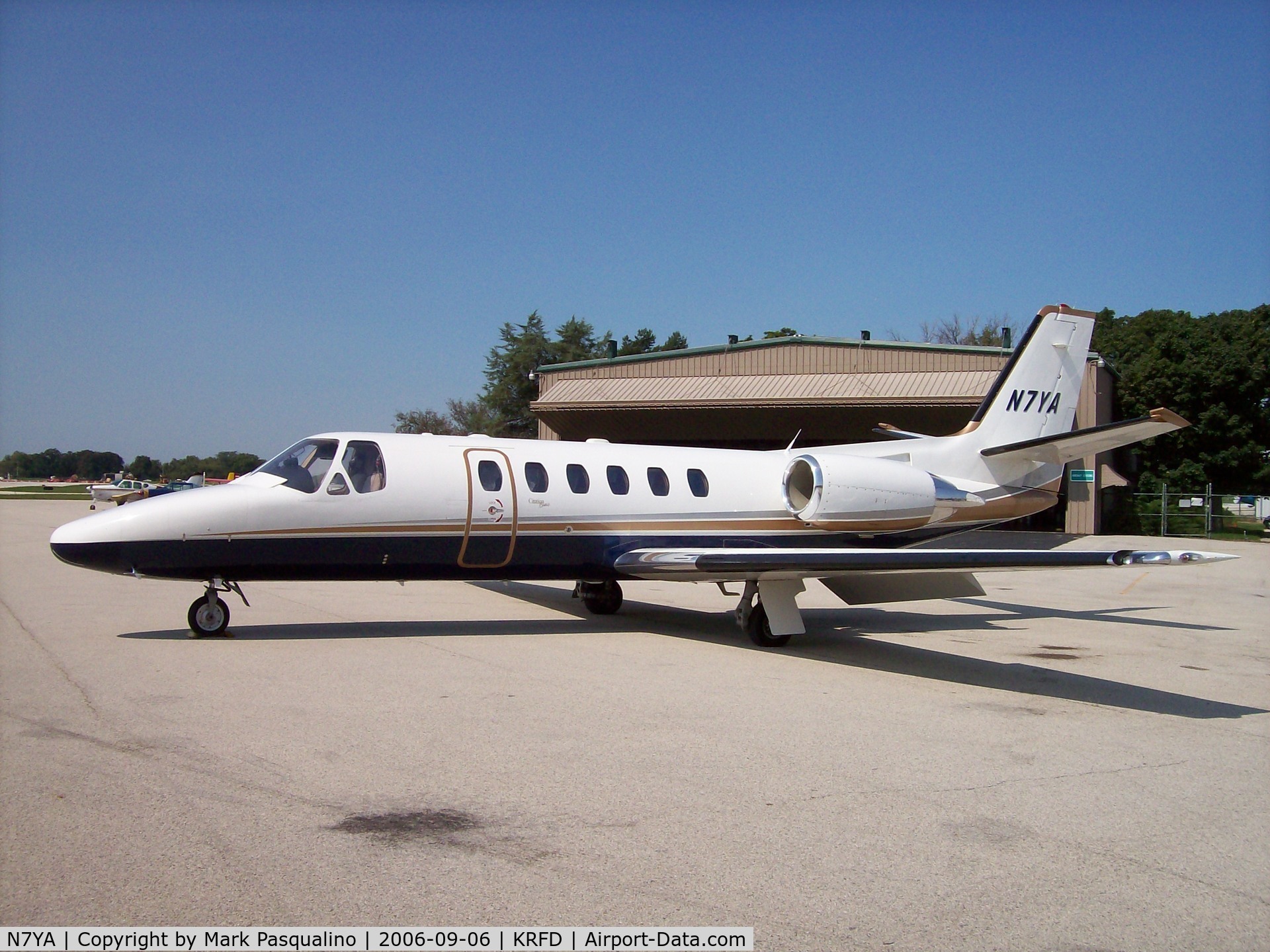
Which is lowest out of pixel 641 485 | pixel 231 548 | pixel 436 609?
pixel 436 609

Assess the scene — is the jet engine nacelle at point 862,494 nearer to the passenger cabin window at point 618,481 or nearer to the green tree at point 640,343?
the passenger cabin window at point 618,481

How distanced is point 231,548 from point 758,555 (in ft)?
19.4

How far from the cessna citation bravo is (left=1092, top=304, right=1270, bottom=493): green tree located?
130 ft

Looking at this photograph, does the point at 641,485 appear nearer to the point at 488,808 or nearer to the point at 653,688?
the point at 653,688

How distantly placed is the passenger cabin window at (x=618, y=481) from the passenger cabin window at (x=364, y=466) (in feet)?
10.1

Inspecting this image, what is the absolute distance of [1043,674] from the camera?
10.4m

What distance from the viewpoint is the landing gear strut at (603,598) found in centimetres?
1441

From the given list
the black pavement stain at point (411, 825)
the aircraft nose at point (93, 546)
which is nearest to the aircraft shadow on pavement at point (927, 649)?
the aircraft nose at point (93, 546)

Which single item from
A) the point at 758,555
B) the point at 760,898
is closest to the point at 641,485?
the point at 758,555

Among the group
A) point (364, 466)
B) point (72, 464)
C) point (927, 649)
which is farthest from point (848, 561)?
point (72, 464)

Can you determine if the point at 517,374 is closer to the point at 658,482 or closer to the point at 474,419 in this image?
the point at 474,419

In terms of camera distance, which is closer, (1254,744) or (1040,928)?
(1040,928)

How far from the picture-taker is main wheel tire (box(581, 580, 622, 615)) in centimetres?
1441

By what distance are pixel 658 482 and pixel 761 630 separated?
2.70 metres
